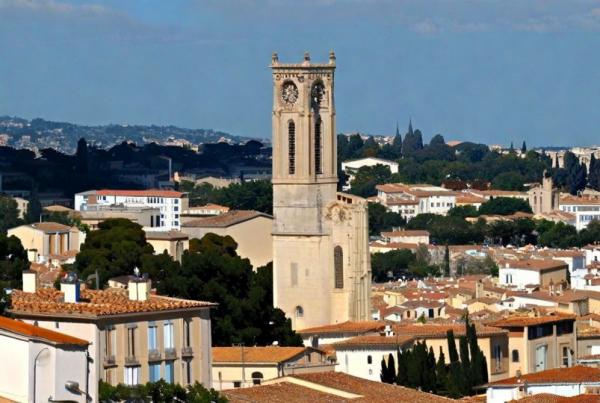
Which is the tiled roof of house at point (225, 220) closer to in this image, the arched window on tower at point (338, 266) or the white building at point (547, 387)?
the arched window on tower at point (338, 266)

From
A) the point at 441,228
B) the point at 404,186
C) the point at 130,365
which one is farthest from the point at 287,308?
the point at 404,186

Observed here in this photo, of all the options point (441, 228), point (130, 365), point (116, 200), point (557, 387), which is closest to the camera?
point (130, 365)

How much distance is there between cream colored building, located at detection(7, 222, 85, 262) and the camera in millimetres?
76062

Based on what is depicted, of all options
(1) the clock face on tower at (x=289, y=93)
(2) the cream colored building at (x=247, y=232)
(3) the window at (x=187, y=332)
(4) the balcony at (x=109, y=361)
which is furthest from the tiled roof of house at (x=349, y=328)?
(4) the balcony at (x=109, y=361)

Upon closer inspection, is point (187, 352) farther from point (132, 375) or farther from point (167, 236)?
point (167, 236)

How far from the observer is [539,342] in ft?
148

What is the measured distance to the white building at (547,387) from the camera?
107ft

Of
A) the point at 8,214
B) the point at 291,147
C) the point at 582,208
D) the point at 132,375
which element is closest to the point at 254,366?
the point at 132,375

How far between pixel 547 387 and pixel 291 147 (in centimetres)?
2286

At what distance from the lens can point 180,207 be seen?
121m

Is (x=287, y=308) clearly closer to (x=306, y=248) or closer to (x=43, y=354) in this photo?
(x=306, y=248)

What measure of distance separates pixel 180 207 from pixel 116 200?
9435 millimetres

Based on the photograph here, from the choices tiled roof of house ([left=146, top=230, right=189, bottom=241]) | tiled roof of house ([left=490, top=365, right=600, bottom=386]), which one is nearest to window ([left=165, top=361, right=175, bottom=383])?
tiled roof of house ([left=490, top=365, right=600, bottom=386])

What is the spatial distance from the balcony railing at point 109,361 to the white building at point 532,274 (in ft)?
145
